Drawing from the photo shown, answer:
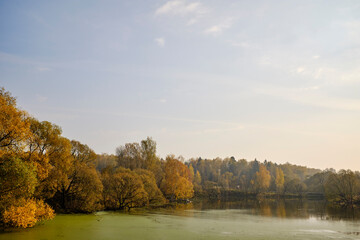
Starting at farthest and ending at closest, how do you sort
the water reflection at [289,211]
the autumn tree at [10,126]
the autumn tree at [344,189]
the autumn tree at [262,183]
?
1. the autumn tree at [262,183]
2. the autumn tree at [344,189]
3. the water reflection at [289,211]
4. the autumn tree at [10,126]

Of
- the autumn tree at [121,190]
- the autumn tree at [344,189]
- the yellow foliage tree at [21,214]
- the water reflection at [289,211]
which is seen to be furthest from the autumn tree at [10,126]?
the autumn tree at [344,189]

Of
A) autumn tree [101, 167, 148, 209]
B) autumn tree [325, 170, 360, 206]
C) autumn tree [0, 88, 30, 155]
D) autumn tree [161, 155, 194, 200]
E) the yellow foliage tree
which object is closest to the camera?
the yellow foliage tree

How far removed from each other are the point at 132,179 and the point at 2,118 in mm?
Result: 24291

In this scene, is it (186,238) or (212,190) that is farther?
(212,190)

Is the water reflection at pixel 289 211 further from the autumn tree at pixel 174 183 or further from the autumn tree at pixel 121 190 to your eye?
the autumn tree at pixel 174 183

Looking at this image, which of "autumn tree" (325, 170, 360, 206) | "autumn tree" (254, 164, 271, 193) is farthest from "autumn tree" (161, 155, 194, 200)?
"autumn tree" (254, 164, 271, 193)

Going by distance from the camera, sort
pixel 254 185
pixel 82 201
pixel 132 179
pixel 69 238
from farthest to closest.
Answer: pixel 254 185, pixel 132 179, pixel 82 201, pixel 69 238

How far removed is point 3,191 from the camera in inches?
896

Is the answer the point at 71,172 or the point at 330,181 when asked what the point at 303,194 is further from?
the point at 71,172

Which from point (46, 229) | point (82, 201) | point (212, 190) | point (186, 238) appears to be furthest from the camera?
point (212, 190)

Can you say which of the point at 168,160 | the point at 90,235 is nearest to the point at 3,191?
the point at 90,235

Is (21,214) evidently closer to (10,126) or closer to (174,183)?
(10,126)

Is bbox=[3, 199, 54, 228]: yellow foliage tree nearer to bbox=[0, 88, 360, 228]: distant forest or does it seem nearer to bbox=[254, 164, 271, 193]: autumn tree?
bbox=[0, 88, 360, 228]: distant forest

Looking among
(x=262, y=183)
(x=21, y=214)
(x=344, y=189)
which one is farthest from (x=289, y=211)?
(x=262, y=183)
